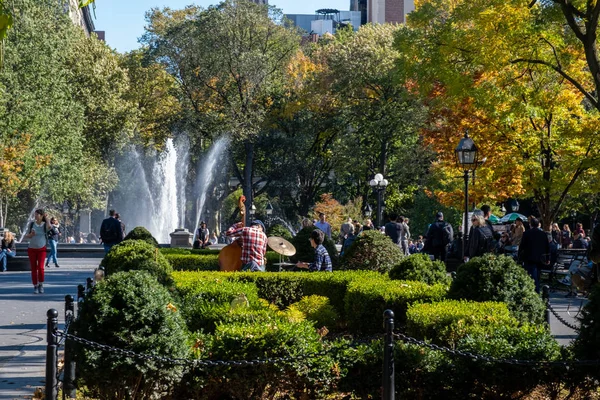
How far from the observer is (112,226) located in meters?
23.7

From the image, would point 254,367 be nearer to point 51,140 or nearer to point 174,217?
point 51,140

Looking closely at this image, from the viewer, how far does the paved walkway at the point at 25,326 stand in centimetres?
890

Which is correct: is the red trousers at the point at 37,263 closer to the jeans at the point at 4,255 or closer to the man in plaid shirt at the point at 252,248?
the man in plaid shirt at the point at 252,248

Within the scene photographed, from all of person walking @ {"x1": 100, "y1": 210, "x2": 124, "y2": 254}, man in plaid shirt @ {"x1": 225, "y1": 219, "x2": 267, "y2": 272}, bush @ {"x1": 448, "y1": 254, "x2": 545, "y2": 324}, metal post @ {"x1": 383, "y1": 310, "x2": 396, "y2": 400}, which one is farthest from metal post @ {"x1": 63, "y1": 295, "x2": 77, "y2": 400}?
person walking @ {"x1": 100, "y1": 210, "x2": 124, "y2": 254}

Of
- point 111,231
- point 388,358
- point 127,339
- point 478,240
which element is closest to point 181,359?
point 127,339

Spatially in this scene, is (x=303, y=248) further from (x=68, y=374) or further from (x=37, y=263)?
(x=68, y=374)

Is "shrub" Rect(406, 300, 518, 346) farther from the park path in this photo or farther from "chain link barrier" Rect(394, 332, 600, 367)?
the park path

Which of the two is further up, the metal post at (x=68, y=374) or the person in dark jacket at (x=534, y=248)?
the person in dark jacket at (x=534, y=248)

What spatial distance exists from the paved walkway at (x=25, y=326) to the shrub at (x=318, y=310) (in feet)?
11.3

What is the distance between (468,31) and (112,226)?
1016cm

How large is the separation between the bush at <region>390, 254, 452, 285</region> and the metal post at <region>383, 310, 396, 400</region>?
6202 millimetres

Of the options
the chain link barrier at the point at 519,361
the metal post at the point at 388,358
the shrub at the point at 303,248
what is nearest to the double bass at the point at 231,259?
the shrub at the point at 303,248

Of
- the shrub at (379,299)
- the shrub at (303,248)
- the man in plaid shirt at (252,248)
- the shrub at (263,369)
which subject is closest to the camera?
the shrub at (263,369)

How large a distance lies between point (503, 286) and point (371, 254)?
5.95 metres
